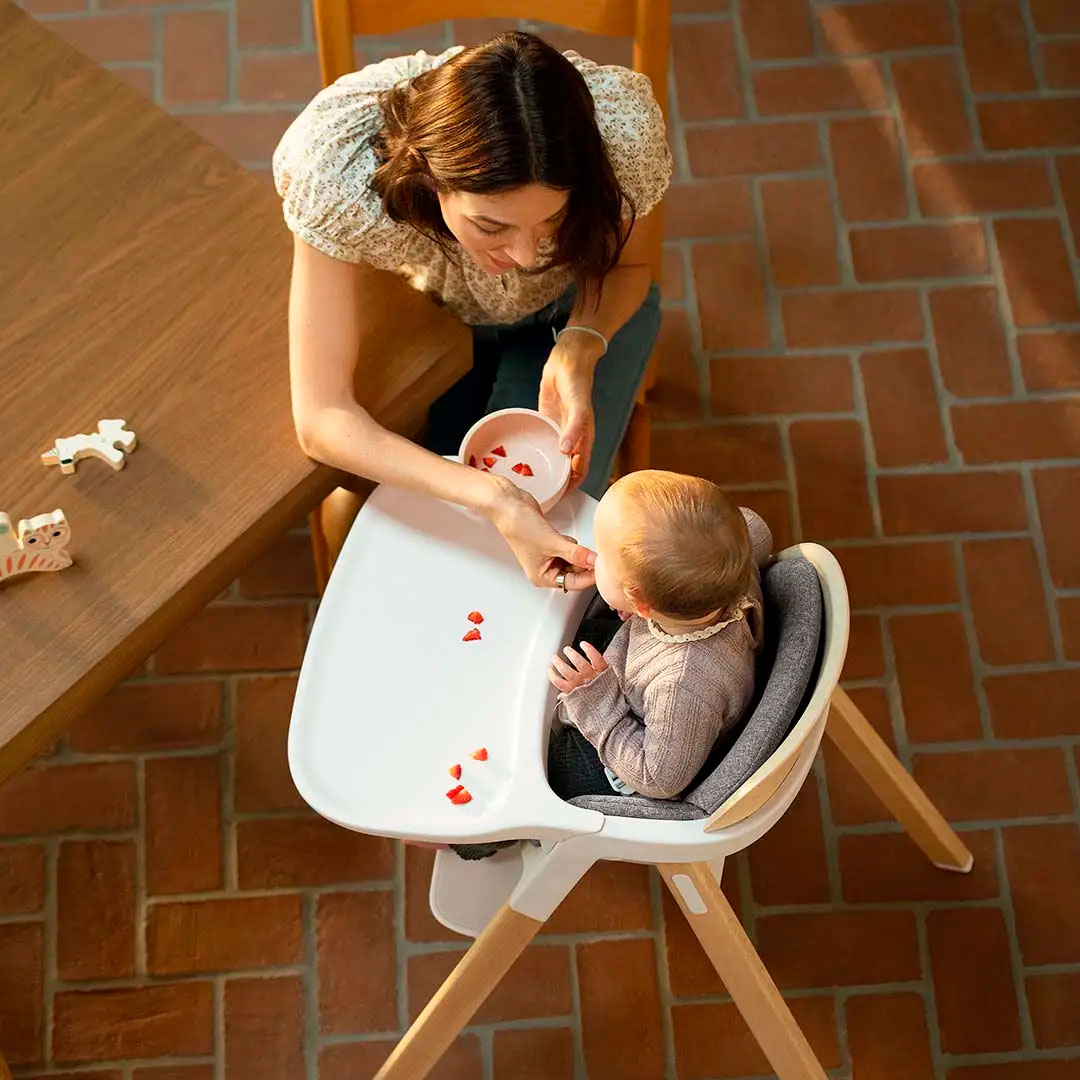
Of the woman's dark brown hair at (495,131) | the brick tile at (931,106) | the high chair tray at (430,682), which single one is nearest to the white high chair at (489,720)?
the high chair tray at (430,682)

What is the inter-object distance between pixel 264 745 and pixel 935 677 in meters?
1.28

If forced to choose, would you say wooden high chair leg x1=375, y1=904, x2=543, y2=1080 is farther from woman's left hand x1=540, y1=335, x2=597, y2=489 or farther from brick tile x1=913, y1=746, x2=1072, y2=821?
brick tile x1=913, y1=746, x2=1072, y2=821

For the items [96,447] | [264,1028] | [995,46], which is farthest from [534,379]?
[995,46]

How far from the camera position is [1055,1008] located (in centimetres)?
240

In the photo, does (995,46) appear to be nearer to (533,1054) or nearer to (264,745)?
(264,745)

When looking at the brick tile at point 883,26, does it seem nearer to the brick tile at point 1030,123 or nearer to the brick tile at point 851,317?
the brick tile at point 1030,123

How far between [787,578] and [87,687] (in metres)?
0.84

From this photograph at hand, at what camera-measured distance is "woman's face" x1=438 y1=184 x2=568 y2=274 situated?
1636 mm

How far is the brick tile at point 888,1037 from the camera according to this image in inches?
92.7

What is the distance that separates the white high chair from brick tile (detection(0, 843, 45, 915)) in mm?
973

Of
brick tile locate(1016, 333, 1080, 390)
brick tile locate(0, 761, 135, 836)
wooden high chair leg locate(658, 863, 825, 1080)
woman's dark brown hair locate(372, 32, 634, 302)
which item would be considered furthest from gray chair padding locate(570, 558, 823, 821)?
brick tile locate(1016, 333, 1080, 390)

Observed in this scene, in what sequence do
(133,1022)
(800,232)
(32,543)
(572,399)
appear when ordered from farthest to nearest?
1. (800,232)
2. (133,1022)
3. (572,399)
4. (32,543)

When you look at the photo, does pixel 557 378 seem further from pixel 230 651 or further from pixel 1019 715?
pixel 1019 715

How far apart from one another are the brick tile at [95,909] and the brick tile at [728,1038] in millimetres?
973
